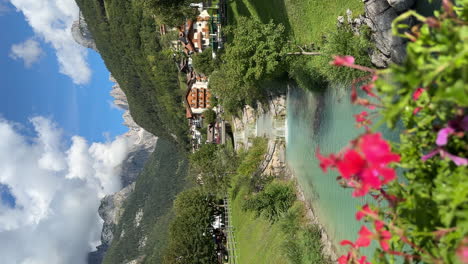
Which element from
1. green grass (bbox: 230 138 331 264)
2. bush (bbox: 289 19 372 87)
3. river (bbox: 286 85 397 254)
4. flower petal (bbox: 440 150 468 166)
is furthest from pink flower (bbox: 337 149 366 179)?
green grass (bbox: 230 138 331 264)

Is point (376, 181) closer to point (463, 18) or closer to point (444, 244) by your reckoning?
point (444, 244)

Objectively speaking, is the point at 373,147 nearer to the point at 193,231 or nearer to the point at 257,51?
the point at 257,51

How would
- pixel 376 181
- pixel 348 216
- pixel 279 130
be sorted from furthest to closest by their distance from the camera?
pixel 279 130
pixel 348 216
pixel 376 181

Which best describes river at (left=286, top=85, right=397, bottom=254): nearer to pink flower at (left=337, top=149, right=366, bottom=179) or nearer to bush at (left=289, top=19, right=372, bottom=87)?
bush at (left=289, top=19, right=372, bottom=87)


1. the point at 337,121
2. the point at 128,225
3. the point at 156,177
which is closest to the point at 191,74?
the point at 337,121

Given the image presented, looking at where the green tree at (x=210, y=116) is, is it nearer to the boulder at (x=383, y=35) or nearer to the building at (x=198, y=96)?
the building at (x=198, y=96)

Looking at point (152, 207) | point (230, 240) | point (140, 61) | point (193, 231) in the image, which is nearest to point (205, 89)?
point (193, 231)
